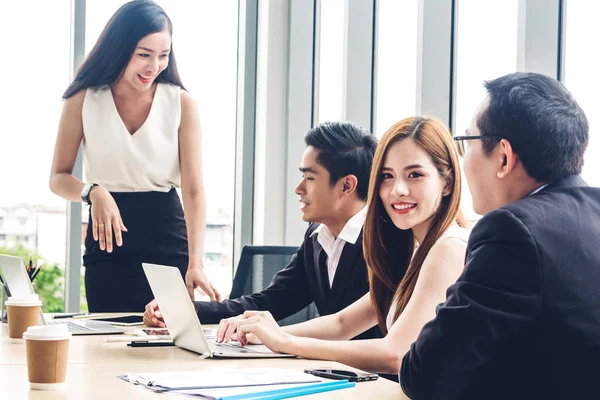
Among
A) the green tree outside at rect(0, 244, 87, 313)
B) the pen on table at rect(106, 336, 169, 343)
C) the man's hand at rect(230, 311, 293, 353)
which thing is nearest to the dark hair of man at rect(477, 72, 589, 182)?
the man's hand at rect(230, 311, 293, 353)

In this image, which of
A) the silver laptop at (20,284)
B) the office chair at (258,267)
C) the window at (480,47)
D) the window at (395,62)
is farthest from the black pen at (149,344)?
the window at (395,62)

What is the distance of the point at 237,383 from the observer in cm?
129

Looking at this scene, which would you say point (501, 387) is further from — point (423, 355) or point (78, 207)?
point (78, 207)

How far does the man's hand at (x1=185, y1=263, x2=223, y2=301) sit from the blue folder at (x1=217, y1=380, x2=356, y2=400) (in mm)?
1117

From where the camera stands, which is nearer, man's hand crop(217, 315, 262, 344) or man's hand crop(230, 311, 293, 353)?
man's hand crop(230, 311, 293, 353)

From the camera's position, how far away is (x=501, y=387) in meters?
1.20

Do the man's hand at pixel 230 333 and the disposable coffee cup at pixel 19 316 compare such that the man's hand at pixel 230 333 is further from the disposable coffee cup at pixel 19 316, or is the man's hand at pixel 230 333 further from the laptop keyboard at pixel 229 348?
the disposable coffee cup at pixel 19 316

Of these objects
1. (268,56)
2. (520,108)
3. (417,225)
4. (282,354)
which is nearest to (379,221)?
(417,225)

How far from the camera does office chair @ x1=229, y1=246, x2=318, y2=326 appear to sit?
2768 mm

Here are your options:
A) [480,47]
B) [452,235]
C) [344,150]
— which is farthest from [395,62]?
[452,235]

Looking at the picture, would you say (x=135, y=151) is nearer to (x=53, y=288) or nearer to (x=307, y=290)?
(x=307, y=290)

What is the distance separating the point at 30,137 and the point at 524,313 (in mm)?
3487

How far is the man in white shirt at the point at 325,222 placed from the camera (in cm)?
243

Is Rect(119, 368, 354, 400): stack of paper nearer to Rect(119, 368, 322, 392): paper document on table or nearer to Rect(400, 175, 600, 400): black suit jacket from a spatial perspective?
Rect(119, 368, 322, 392): paper document on table
